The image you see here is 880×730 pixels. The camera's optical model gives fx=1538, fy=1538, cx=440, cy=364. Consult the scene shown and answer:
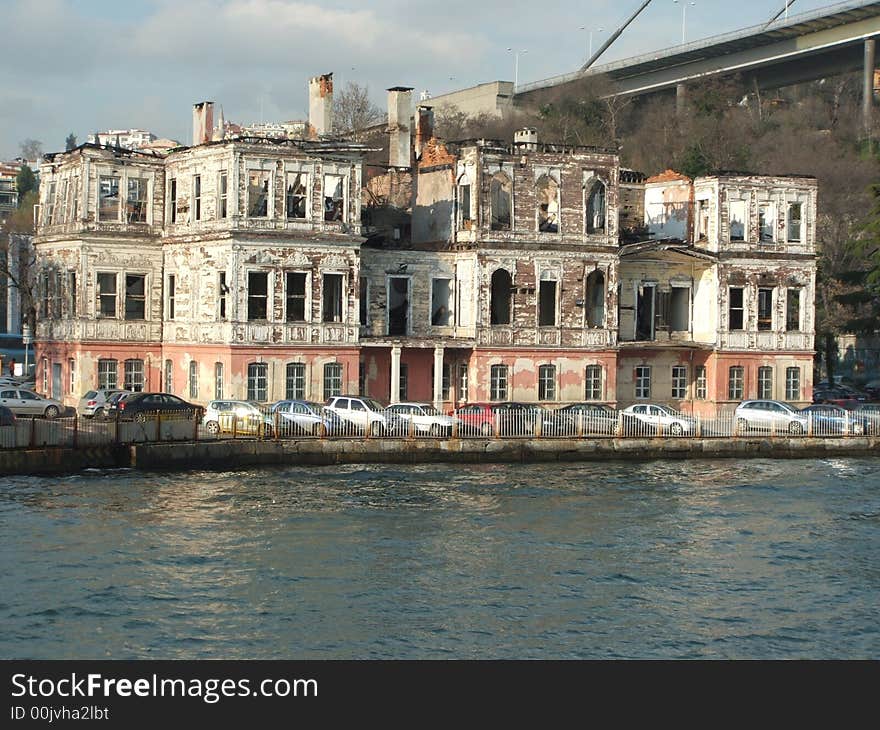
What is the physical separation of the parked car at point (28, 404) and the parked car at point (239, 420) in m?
8.26

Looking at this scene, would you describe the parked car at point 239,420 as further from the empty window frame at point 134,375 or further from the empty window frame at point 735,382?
the empty window frame at point 735,382

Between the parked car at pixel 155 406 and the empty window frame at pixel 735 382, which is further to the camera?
the empty window frame at pixel 735 382

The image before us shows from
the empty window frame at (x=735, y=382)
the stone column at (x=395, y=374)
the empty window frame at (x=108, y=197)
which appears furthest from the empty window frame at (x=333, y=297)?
the empty window frame at (x=735, y=382)

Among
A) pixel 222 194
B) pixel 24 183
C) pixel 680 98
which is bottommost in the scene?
pixel 222 194

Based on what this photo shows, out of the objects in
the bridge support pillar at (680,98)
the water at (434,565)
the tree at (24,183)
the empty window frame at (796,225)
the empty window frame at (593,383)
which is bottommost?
the water at (434,565)

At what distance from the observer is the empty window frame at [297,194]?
5600 cm

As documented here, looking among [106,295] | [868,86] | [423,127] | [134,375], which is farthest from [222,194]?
[868,86]

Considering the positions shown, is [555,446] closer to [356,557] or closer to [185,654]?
[356,557]

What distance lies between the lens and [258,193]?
55.6 meters

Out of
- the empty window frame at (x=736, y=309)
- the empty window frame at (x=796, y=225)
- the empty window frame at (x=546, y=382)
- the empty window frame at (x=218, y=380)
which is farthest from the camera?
the empty window frame at (x=796, y=225)

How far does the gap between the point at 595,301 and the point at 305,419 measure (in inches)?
625

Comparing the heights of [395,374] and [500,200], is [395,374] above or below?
below

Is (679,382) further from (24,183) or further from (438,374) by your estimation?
(24,183)
